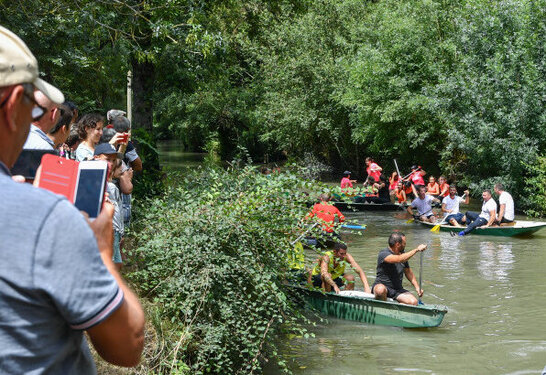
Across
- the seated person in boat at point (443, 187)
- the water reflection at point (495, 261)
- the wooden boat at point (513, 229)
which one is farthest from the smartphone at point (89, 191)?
the seated person in boat at point (443, 187)

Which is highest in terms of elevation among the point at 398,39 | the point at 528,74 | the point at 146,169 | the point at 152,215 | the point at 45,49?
the point at 398,39

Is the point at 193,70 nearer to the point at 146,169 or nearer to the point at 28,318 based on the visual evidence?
the point at 146,169

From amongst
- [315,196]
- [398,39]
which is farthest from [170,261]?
[398,39]

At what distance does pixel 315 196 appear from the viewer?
802 centimetres

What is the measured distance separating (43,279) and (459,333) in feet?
30.1

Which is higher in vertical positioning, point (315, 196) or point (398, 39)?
point (398, 39)

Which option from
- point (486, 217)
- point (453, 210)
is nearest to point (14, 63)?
point (486, 217)

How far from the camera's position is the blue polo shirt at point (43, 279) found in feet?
4.57

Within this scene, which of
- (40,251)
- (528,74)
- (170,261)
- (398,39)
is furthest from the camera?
(398,39)

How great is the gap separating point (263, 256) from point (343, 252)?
2.72m

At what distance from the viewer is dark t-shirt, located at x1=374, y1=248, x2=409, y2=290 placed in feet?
32.5

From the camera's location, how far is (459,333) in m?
9.80

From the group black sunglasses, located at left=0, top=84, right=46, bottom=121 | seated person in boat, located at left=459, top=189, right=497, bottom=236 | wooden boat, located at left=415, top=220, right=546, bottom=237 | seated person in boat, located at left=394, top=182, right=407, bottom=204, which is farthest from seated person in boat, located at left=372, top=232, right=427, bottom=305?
seated person in boat, located at left=394, top=182, right=407, bottom=204

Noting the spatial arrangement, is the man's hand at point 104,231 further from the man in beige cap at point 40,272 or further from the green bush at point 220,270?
the green bush at point 220,270
